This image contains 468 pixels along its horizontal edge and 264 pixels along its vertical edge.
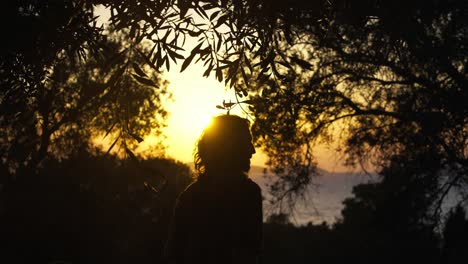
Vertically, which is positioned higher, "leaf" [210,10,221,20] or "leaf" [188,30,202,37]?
"leaf" [210,10,221,20]

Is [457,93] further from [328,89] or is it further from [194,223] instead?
[194,223]

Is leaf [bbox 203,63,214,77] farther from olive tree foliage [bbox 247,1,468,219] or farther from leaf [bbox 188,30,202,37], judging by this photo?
olive tree foliage [bbox 247,1,468,219]

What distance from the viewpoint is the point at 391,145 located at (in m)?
16.2

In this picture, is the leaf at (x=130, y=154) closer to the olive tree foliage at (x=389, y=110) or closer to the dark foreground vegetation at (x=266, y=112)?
the dark foreground vegetation at (x=266, y=112)

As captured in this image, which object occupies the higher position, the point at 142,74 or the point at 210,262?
the point at 142,74

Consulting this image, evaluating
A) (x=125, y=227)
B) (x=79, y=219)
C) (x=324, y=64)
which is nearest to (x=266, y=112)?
(x=324, y=64)

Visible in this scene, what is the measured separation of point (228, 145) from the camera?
3.63 m

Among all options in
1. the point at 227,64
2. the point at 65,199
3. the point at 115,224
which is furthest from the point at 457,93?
the point at 115,224

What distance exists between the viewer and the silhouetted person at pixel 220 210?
3.66m

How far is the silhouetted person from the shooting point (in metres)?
3.66

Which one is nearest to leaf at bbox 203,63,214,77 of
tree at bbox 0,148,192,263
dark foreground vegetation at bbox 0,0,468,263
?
dark foreground vegetation at bbox 0,0,468,263

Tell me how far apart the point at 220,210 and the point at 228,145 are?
47 centimetres

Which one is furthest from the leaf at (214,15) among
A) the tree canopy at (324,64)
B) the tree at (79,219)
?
the tree at (79,219)

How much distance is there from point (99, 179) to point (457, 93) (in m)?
19.3
